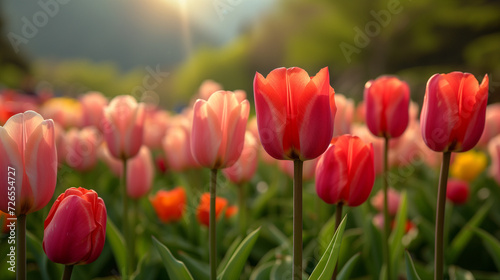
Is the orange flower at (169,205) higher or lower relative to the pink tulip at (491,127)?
lower

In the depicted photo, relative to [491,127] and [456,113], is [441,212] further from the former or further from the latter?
[491,127]

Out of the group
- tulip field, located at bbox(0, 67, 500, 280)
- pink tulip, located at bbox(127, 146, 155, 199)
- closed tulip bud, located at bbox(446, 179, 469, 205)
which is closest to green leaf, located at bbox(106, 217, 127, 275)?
tulip field, located at bbox(0, 67, 500, 280)

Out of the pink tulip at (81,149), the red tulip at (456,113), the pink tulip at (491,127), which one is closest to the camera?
the red tulip at (456,113)

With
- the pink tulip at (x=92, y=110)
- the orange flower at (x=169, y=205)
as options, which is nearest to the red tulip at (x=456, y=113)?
the orange flower at (x=169, y=205)

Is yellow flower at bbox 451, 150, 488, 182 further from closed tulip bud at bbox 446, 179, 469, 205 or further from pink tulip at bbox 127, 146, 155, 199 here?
pink tulip at bbox 127, 146, 155, 199

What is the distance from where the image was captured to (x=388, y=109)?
1.24m

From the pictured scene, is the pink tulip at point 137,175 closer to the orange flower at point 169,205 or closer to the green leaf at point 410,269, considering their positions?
the orange flower at point 169,205

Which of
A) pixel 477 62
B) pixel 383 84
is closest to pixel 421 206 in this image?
pixel 383 84

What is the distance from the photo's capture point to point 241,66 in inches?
1134

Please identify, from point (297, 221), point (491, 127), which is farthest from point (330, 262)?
point (491, 127)

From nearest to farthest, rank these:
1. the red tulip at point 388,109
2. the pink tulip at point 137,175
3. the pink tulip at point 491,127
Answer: the red tulip at point 388,109, the pink tulip at point 137,175, the pink tulip at point 491,127

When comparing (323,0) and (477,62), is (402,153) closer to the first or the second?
(477,62)

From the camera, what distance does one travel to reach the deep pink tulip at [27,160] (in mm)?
766

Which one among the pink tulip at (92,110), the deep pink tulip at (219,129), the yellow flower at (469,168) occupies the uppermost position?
the pink tulip at (92,110)
